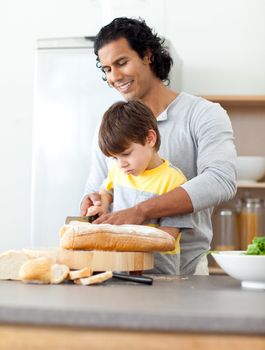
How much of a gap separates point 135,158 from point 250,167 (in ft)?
4.89

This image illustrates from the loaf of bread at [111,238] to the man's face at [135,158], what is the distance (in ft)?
1.10

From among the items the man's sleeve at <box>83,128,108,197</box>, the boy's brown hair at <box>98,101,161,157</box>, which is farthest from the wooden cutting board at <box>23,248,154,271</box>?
the man's sleeve at <box>83,128,108,197</box>

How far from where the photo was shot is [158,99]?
2.23m

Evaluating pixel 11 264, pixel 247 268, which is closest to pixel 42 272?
pixel 11 264

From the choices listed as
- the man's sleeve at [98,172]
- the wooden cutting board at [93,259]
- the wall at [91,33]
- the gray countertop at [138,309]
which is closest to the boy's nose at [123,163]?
the man's sleeve at [98,172]

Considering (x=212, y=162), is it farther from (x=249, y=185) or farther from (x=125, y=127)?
(x=249, y=185)

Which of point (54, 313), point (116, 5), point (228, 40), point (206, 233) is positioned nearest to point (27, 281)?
point (54, 313)

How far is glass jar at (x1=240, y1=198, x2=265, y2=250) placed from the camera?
10.9 ft

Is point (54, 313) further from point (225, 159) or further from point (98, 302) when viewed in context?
point (225, 159)

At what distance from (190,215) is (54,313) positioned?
3.17 feet

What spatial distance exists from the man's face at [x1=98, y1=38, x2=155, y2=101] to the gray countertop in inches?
40.2

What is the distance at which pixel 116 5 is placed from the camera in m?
3.46

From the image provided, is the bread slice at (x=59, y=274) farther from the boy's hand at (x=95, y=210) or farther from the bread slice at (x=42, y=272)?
the boy's hand at (x=95, y=210)

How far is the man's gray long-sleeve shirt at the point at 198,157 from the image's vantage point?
6.42 ft
